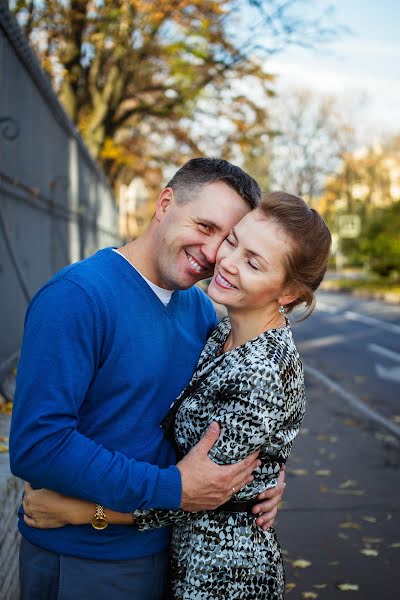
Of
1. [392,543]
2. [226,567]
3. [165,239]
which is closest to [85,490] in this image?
[226,567]

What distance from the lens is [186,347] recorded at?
97.7 inches

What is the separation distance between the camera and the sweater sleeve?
1.94m

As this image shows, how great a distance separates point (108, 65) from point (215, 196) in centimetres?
1818

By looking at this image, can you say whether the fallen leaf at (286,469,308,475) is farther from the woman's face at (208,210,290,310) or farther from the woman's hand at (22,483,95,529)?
the woman's hand at (22,483,95,529)

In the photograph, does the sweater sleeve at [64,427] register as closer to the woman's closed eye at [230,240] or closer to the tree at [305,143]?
the woman's closed eye at [230,240]

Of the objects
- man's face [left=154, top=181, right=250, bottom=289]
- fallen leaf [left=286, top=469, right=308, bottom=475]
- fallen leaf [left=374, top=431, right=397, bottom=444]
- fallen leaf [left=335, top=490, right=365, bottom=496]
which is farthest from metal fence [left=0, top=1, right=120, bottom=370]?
fallen leaf [left=374, top=431, right=397, bottom=444]

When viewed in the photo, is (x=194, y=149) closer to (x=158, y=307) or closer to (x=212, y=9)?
(x=212, y=9)

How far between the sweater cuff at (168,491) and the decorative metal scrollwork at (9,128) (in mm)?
3177

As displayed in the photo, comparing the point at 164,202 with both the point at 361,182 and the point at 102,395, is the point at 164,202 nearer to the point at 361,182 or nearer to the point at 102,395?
the point at 102,395

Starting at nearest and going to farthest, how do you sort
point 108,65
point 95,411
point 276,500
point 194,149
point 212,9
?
point 95,411, point 276,500, point 212,9, point 108,65, point 194,149

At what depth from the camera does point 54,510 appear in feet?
7.00

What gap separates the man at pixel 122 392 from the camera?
197cm

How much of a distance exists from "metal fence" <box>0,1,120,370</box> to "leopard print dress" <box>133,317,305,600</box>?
2.66m

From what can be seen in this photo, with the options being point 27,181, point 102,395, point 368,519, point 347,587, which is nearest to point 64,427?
point 102,395
